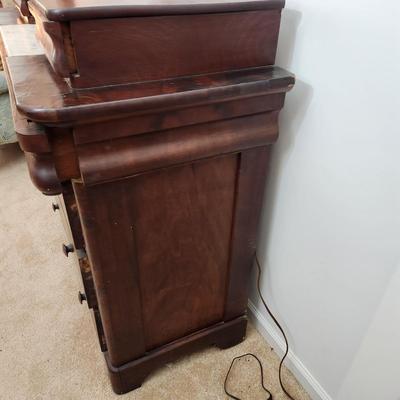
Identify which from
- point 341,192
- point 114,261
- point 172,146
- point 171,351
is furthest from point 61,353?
point 341,192

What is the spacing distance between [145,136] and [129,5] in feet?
0.67

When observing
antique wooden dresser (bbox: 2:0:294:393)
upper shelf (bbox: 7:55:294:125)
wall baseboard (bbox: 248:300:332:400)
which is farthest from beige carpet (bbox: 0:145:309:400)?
upper shelf (bbox: 7:55:294:125)

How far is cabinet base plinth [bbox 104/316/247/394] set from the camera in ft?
3.23

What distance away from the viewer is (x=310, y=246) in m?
0.88

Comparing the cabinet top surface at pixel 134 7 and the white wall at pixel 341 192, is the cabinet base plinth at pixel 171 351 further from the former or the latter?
the cabinet top surface at pixel 134 7

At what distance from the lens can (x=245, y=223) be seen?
0.90 m

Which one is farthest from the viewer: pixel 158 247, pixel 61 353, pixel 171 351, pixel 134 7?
pixel 61 353

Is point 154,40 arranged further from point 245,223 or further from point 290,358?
point 290,358

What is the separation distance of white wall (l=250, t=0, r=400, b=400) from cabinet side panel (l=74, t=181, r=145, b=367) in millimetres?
404

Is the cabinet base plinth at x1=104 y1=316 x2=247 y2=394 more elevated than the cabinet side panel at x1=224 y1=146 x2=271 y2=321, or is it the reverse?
the cabinet side panel at x1=224 y1=146 x2=271 y2=321

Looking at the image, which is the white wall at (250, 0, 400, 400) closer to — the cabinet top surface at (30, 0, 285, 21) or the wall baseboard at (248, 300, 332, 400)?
the wall baseboard at (248, 300, 332, 400)

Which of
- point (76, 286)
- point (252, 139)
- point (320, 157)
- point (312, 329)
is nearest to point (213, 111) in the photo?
point (252, 139)

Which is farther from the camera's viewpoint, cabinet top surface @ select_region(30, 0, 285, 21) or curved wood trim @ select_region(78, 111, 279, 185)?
curved wood trim @ select_region(78, 111, 279, 185)

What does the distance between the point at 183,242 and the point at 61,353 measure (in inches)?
24.4
